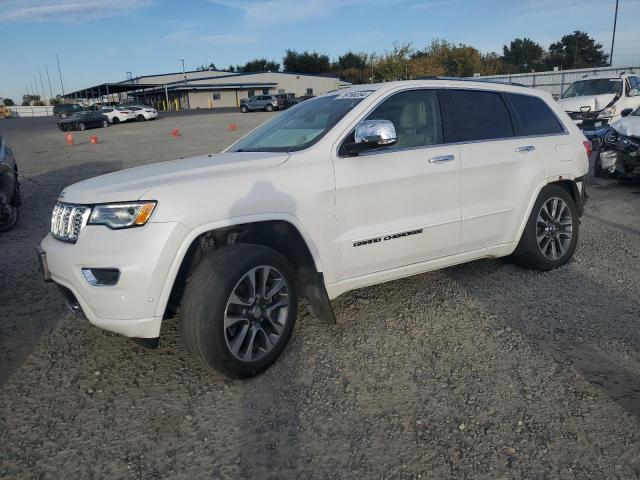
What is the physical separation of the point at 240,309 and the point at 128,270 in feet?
2.33

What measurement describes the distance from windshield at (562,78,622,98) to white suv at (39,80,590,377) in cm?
1303

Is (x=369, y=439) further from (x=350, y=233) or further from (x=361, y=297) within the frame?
(x=361, y=297)

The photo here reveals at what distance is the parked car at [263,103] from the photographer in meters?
48.7

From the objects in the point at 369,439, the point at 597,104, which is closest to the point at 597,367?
the point at 369,439

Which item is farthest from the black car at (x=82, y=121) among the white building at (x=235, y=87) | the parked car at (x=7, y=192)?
the white building at (x=235, y=87)

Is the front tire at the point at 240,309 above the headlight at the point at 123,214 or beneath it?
beneath

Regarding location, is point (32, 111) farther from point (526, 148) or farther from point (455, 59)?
point (526, 148)

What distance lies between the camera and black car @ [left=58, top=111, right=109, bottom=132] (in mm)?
34406

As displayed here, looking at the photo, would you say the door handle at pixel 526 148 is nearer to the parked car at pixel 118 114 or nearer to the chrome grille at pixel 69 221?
the chrome grille at pixel 69 221

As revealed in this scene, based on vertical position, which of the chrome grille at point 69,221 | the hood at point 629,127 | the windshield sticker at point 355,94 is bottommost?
the hood at point 629,127

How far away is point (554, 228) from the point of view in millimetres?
5164

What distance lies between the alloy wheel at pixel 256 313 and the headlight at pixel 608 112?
14.7 m

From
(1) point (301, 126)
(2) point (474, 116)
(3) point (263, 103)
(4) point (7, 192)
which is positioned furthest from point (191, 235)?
(3) point (263, 103)

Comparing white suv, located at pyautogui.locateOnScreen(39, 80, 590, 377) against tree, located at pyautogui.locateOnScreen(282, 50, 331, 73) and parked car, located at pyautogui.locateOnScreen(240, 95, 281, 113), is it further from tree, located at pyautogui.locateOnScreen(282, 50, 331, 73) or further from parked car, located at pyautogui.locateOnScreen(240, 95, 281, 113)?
tree, located at pyautogui.locateOnScreen(282, 50, 331, 73)
